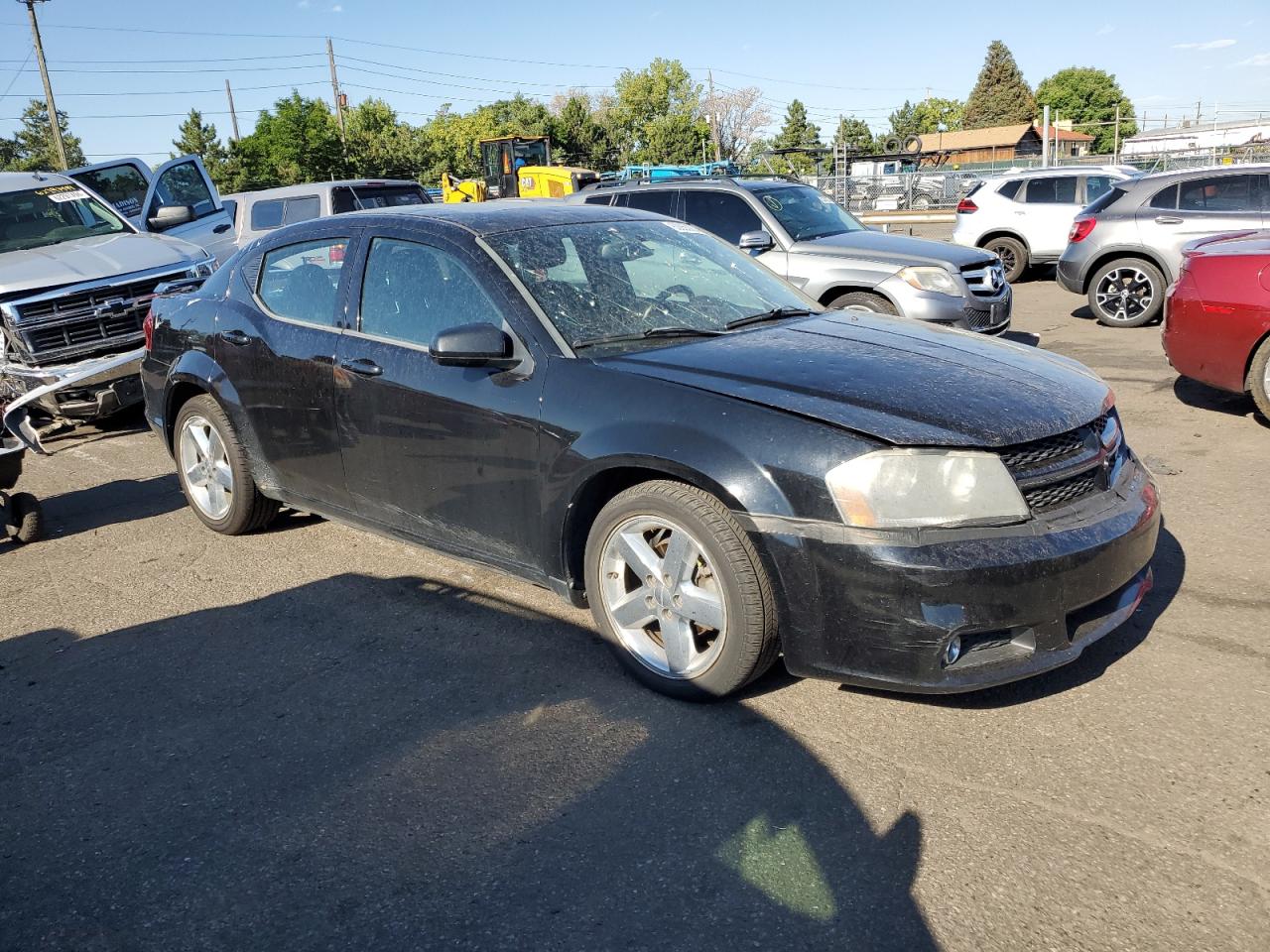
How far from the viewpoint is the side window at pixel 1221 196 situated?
11289mm

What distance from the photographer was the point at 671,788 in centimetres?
308

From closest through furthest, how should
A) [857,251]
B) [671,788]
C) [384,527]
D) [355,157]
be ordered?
[671,788] → [384,527] → [857,251] → [355,157]

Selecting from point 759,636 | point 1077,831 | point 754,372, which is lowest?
point 1077,831

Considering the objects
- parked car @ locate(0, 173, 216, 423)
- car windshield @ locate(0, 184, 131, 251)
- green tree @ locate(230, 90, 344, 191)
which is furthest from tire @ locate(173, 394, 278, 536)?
green tree @ locate(230, 90, 344, 191)

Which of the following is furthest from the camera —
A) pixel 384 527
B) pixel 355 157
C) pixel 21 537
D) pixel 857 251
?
pixel 355 157

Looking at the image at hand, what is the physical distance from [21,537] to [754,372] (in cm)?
461

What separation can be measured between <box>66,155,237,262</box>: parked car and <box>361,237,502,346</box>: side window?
8077mm

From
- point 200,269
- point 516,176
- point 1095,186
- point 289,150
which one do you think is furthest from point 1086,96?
point 200,269

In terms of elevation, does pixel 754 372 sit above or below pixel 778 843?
above

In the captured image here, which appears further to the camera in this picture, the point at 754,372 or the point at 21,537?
the point at 21,537

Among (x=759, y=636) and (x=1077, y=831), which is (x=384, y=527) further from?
(x=1077, y=831)

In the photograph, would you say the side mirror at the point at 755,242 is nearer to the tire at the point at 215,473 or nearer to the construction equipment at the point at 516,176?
the tire at the point at 215,473

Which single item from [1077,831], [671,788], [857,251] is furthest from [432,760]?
Answer: [857,251]

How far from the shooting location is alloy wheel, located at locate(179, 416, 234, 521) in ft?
18.2
